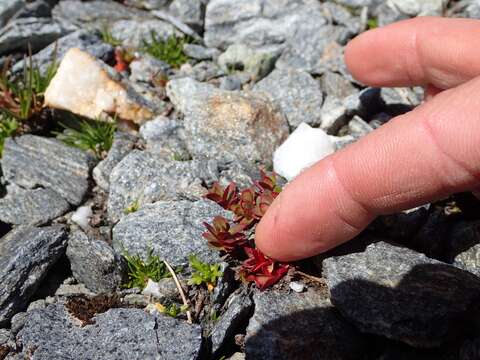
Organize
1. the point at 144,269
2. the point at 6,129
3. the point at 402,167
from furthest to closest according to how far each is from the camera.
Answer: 1. the point at 6,129
2. the point at 144,269
3. the point at 402,167

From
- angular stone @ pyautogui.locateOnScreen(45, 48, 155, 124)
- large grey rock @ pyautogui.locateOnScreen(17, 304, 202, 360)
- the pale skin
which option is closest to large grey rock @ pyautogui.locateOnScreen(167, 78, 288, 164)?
angular stone @ pyautogui.locateOnScreen(45, 48, 155, 124)

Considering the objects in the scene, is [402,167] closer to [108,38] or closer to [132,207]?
[132,207]

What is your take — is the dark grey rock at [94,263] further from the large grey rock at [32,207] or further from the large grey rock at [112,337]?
the large grey rock at [32,207]

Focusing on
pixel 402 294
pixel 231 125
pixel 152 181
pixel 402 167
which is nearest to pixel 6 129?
pixel 152 181

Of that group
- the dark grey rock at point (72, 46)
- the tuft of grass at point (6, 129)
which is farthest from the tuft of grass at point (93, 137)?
Result: the dark grey rock at point (72, 46)

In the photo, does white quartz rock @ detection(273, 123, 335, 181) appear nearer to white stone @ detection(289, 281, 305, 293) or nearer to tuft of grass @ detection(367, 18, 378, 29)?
white stone @ detection(289, 281, 305, 293)
